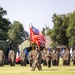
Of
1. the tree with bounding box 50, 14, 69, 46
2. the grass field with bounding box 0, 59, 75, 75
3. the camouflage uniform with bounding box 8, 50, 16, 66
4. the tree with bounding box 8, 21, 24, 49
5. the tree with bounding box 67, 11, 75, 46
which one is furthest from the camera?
the tree with bounding box 8, 21, 24, 49

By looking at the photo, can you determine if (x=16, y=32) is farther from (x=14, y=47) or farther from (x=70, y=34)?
(x=14, y=47)

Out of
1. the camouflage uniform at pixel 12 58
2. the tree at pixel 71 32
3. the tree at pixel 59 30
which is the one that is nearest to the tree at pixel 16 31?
the tree at pixel 59 30

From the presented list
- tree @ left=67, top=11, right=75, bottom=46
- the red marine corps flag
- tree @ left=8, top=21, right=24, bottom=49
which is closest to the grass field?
the red marine corps flag

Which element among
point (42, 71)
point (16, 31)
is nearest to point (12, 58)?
point (42, 71)

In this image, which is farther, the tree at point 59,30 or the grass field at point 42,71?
the tree at point 59,30

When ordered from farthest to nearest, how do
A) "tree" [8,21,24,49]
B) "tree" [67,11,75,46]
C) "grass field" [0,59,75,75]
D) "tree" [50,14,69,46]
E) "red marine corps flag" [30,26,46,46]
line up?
"tree" [8,21,24,49], "tree" [50,14,69,46], "tree" [67,11,75,46], "red marine corps flag" [30,26,46,46], "grass field" [0,59,75,75]

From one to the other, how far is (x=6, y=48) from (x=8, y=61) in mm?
2426

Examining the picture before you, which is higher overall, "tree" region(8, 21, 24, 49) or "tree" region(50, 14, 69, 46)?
"tree" region(8, 21, 24, 49)

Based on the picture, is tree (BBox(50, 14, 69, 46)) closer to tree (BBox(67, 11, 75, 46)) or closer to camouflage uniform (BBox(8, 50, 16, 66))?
tree (BBox(67, 11, 75, 46))

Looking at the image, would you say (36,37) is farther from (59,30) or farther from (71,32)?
(59,30)

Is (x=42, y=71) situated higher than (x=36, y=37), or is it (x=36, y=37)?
(x=36, y=37)

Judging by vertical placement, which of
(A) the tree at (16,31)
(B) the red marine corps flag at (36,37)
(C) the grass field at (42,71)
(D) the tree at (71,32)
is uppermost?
(A) the tree at (16,31)

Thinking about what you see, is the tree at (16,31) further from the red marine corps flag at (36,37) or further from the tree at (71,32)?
the red marine corps flag at (36,37)

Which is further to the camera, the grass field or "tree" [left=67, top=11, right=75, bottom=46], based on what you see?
"tree" [left=67, top=11, right=75, bottom=46]
